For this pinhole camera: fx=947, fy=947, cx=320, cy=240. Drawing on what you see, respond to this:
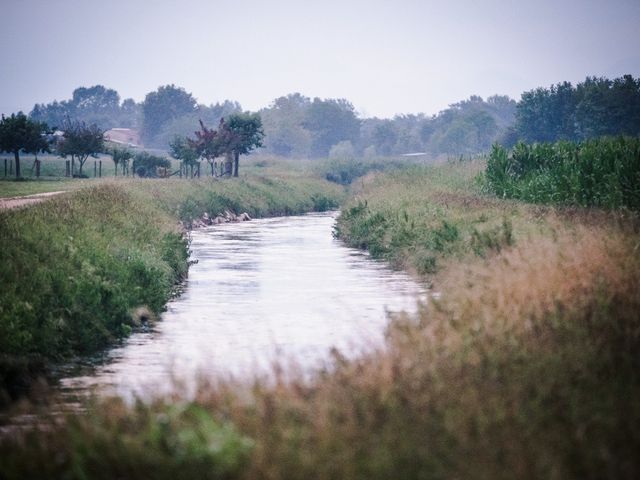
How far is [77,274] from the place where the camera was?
1931 centimetres

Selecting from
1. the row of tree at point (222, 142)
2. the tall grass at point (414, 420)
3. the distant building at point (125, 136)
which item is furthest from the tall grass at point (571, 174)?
the distant building at point (125, 136)

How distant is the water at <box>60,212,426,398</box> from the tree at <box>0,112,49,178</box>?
21.6 meters

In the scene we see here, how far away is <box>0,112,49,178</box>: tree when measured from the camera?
5516 cm

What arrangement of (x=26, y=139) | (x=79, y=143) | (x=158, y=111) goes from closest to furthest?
(x=26, y=139), (x=79, y=143), (x=158, y=111)

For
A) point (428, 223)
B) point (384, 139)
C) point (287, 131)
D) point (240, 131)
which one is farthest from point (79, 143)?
point (384, 139)

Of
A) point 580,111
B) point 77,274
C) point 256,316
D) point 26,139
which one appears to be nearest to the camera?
point 77,274

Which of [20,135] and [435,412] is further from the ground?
[20,135]

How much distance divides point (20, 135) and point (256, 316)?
38340 millimetres

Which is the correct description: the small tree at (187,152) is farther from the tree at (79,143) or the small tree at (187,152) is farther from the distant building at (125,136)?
the distant building at (125,136)

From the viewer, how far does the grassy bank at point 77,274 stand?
1633 cm

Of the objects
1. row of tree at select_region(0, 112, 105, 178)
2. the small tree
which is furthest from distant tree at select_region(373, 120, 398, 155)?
row of tree at select_region(0, 112, 105, 178)

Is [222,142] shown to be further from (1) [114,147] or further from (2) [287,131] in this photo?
(2) [287,131]

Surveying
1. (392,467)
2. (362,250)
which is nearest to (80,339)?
(392,467)

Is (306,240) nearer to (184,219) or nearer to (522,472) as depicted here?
(184,219)
